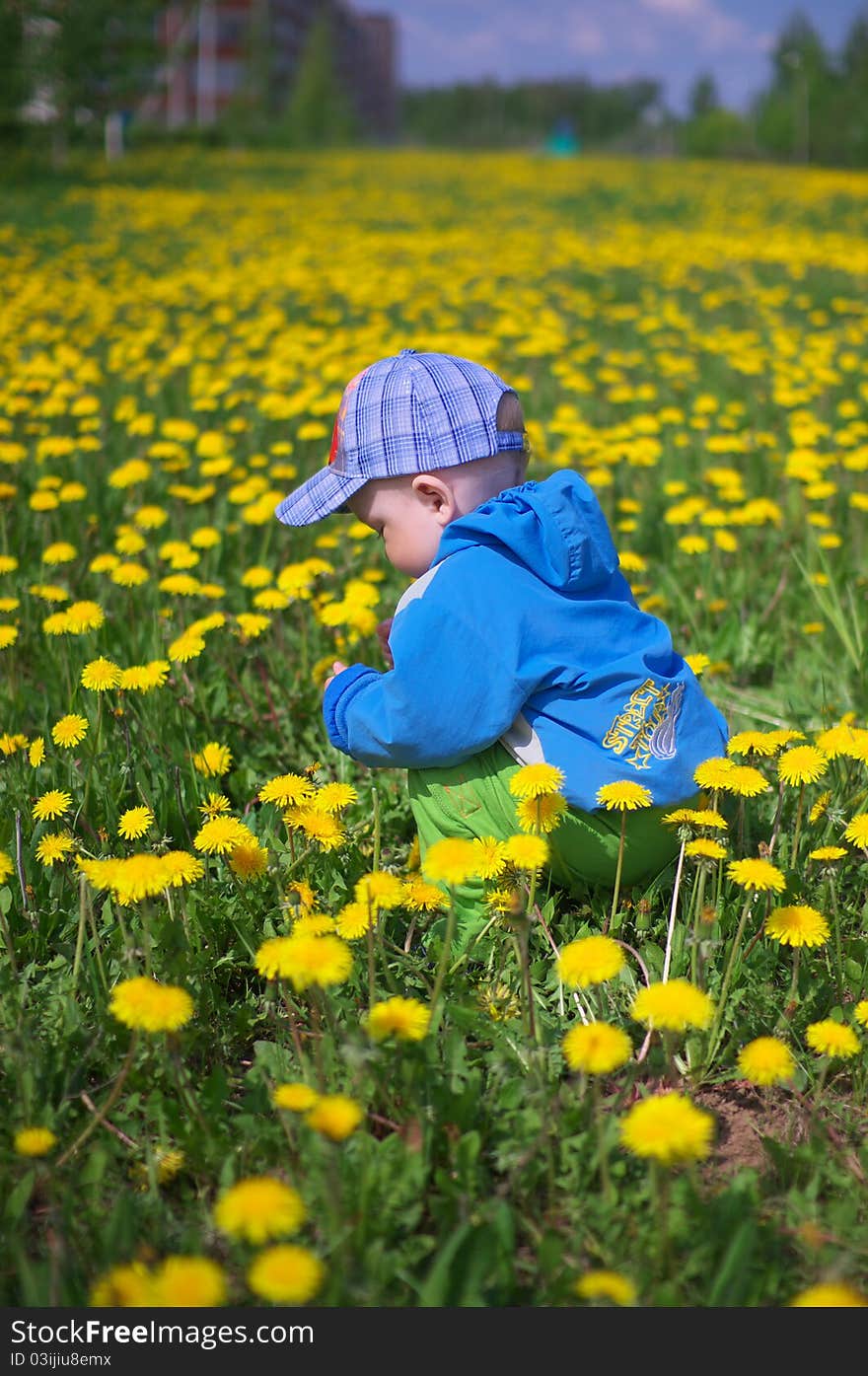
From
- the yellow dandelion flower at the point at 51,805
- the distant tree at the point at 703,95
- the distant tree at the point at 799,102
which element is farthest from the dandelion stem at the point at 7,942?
the distant tree at the point at 703,95

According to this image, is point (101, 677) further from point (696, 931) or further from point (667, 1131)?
point (667, 1131)

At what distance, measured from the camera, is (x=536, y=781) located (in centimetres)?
167

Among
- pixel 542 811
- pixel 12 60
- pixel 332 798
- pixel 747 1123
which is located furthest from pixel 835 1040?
pixel 12 60

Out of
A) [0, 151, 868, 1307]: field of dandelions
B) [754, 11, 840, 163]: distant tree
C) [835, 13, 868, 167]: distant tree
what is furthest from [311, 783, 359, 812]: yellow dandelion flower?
[754, 11, 840, 163]: distant tree

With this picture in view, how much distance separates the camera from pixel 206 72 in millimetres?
66250

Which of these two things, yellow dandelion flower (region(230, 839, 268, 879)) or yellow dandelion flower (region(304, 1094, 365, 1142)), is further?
yellow dandelion flower (region(230, 839, 268, 879))

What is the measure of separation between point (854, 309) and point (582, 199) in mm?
11084

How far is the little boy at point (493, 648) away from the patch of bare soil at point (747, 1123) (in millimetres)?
425

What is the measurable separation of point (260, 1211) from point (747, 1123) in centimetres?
86

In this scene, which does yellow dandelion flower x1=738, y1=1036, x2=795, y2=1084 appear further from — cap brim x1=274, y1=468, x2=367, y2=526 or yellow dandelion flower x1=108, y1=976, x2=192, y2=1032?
cap brim x1=274, y1=468, x2=367, y2=526

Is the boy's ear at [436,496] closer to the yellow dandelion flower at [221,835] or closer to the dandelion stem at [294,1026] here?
the yellow dandelion flower at [221,835]

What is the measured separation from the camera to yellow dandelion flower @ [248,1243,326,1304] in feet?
3.42

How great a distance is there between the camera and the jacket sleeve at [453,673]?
179 centimetres

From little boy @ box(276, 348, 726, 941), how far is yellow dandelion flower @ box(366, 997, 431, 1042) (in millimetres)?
507
